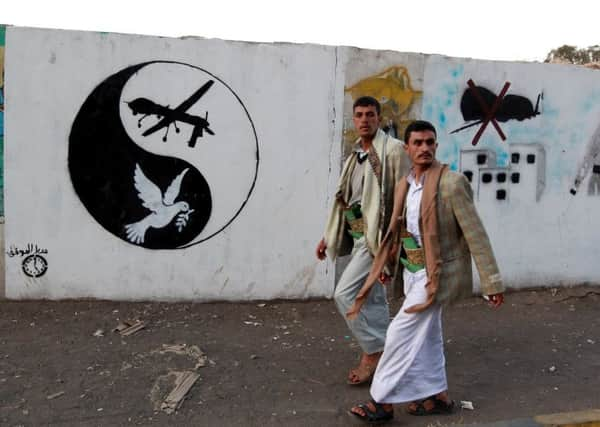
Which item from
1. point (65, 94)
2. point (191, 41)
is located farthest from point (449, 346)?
point (65, 94)

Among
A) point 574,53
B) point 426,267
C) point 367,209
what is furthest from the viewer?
point 574,53

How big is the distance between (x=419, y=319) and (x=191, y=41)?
3009 mm

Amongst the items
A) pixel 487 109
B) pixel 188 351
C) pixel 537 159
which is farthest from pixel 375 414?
pixel 537 159

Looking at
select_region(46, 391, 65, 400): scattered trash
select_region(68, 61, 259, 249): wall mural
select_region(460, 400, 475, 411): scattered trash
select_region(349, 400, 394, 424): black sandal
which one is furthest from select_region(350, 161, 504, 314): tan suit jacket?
select_region(68, 61, 259, 249): wall mural

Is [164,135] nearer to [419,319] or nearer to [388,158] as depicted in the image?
[388,158]

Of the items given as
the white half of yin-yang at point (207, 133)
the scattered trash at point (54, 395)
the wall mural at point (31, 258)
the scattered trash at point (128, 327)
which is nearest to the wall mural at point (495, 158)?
the white half of yin-yang at point (207, 133)

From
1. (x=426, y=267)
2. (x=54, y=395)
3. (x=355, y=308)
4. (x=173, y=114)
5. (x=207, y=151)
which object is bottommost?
(x=54, y=395)

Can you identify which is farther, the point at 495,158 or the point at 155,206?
the point at 495,158

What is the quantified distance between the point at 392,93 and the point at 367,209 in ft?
6.75

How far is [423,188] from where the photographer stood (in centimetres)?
317

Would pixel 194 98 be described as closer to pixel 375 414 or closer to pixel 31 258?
pixel 31 258

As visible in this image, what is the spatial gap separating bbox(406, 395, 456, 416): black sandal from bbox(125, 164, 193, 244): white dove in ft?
8.27

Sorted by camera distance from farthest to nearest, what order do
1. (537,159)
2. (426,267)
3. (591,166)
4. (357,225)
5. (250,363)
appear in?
(591,166) → (537,159) → (250,363) → (357,225) → (426,267)

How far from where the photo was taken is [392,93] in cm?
537
